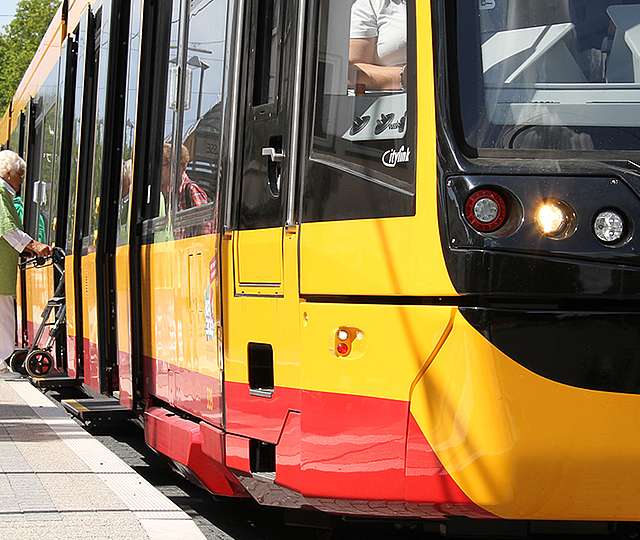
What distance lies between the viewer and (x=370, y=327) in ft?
15.6

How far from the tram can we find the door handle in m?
0.01

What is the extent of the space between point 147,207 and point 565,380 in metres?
3.97

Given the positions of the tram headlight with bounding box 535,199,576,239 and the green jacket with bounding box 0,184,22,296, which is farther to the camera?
the green jacket with bounding box 0,184,22,296

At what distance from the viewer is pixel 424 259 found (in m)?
4.57

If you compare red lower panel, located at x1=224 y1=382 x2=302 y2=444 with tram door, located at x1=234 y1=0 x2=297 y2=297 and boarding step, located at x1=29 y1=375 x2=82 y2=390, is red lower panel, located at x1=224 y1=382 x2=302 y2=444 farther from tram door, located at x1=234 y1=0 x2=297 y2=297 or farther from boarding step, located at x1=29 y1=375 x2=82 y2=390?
boarding step, located at x1=29 y1=375 x2=82 y2=390

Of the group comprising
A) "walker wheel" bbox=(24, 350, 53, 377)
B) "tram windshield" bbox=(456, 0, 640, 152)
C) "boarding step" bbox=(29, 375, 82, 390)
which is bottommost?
"boarding step" bbox=(29, 375, 82, 390)

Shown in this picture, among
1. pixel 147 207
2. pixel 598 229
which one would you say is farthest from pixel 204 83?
pixel 598 229

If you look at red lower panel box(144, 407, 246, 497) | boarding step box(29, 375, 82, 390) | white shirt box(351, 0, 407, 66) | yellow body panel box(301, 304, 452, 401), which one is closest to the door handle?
white shirt box(351, 0, 407, 66)

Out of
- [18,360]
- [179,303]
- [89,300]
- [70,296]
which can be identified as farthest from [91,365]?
[179,303]

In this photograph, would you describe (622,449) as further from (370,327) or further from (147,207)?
(147,207)

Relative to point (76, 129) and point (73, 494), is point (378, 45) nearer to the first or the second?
point (73, 494)

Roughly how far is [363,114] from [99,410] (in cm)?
411

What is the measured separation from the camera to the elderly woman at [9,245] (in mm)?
10781

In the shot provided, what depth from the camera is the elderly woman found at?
10781mm
